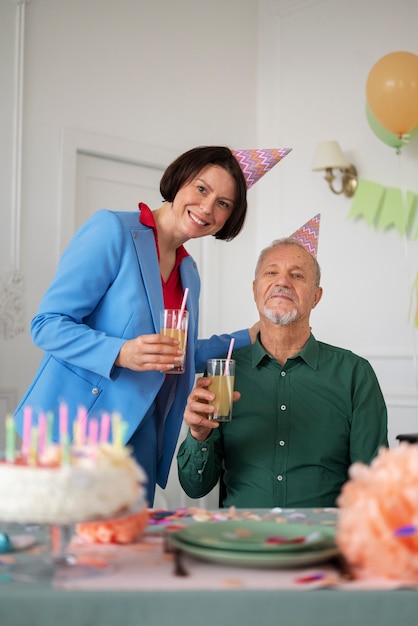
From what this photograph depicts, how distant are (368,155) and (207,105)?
1.03 metres

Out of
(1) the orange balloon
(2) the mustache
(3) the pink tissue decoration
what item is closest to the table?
(3) the pink tissue decoration

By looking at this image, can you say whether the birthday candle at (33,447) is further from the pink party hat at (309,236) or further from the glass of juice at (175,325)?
the pink party hat at (309,236)

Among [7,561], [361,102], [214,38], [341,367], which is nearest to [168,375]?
[341,367]

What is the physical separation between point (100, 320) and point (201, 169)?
471 mm

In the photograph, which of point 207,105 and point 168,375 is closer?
point 168,375

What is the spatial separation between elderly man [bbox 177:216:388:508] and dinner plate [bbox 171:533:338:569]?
99 centimetres

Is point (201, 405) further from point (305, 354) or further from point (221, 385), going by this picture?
point (305, 354)

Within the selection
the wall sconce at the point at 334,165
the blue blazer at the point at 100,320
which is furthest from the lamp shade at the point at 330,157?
the blue blazer at the point at 100,320

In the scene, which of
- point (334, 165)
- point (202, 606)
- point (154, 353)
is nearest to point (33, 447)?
point (202, 606)

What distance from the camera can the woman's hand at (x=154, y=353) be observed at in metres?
1.77

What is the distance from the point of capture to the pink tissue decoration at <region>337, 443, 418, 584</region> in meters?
0.91

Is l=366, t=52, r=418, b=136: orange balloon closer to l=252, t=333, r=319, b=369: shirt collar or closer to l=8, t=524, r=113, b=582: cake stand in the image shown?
l=252, t=333, r=319, b=369: shirt collar

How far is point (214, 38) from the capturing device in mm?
4879

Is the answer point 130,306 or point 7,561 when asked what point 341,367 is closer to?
point 130,306
